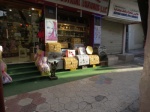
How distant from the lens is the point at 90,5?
8.11m

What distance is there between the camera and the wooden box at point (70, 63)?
272 inches

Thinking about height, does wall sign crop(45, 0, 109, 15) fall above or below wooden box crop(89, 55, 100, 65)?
above

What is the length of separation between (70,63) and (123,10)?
572 cm

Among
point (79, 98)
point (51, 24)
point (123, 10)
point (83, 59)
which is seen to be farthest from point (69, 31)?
point (79, 98)

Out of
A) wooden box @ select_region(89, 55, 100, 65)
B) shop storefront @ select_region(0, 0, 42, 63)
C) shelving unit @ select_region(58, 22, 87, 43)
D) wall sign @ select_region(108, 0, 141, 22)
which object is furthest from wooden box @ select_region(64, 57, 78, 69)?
wall sign @ select_region(108, 0, 141, 22)

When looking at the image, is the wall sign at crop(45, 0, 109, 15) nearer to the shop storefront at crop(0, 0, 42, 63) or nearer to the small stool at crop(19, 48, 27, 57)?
the shop storefront at crop(0, 0, 42, 63)

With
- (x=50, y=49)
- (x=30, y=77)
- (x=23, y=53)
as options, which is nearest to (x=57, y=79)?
(x=30, y=77)

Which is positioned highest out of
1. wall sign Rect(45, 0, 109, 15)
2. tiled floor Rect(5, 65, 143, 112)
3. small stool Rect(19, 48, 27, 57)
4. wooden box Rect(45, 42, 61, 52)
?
wall sign Rect(45, 0, 109, 15)

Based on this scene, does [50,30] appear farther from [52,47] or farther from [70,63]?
[70,63]

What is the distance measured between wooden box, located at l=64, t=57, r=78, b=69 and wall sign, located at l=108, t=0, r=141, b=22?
3.97 m

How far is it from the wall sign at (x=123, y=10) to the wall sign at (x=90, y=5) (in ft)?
1.62

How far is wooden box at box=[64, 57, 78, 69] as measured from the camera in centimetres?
690

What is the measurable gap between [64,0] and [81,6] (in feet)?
3.81

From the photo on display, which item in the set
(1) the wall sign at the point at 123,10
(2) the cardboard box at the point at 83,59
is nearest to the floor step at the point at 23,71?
(2) the cardboard box at the point at 83,59
